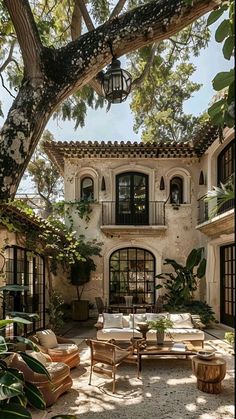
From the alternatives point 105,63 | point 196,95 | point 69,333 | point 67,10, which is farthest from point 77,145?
point 196,95

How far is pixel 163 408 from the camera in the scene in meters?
4.75

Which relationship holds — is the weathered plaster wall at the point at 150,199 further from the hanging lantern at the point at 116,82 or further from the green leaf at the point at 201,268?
the hanging lantern at the point at 116,82

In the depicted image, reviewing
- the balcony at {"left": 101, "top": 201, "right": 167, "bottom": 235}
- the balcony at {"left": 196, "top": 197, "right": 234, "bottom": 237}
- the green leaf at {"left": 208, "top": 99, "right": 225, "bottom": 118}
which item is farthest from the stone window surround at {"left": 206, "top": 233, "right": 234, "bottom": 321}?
the green leaf at {"left": 208, "top": 99, "right": 225, "bottom": 118}

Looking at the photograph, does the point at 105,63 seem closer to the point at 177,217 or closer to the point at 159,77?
the point at 159,77

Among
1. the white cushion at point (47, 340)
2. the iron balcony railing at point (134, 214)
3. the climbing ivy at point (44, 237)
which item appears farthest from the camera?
the iron balcony railing at point (134, 214)

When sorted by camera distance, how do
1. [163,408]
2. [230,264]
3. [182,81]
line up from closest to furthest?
1. [163,408]
2. [230,264]
3. [182,81]

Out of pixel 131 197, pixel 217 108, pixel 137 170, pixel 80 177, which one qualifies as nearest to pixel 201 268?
pixel 131 197

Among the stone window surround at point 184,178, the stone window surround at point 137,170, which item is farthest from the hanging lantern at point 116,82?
the stone window surround at point 184,178

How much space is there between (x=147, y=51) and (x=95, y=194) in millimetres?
7642

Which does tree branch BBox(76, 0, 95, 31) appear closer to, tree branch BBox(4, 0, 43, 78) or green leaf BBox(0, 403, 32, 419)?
tree branch BBox(4, 0, 43, 78)

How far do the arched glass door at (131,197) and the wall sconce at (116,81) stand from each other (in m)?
9.68

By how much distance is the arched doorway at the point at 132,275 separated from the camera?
44.5 feet

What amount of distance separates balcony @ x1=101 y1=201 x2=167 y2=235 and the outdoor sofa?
A: 4824 mm

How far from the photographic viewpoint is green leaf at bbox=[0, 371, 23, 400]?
Answer: 2584 mm
